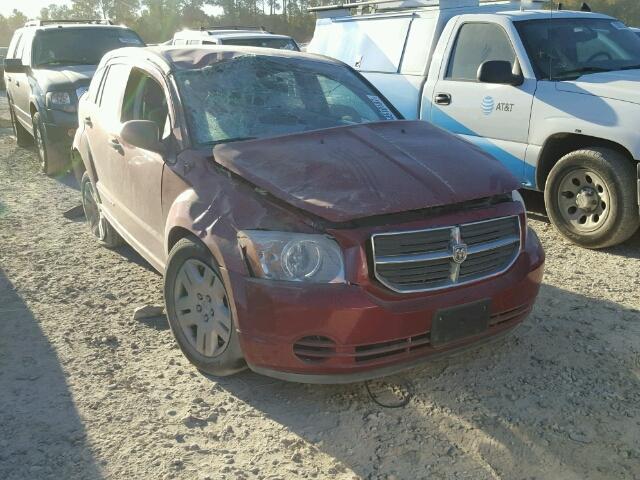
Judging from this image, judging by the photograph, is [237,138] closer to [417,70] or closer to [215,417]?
[215,417]

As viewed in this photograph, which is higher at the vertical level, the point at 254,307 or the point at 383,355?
the point at 254,307

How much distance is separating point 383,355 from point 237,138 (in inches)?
63.0

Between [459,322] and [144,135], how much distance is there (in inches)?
84.2

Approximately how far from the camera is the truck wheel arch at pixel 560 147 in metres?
5.47

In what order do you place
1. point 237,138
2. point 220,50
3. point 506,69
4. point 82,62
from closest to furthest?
point 237,138 → point 220,50 → point 506,69 → point 82,62

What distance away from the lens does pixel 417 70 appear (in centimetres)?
705

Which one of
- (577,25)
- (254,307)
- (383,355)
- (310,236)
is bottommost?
(383,355)

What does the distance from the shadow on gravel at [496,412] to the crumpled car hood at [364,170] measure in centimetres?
98

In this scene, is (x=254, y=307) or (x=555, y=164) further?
(x=555, y=164)

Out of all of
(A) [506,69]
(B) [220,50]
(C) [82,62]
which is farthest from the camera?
(C) [82,62]

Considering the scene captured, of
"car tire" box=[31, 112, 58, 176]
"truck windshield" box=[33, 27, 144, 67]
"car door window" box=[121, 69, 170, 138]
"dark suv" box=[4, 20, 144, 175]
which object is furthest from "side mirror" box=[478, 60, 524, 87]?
"truck windshield" box=[33, 27, 144, 67]

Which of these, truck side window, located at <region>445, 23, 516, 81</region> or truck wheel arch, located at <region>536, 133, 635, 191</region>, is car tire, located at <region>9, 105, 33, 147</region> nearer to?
truck side window, located at <region>445, 23, 516, 81</region>

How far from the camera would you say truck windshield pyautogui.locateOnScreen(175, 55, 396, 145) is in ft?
13.2

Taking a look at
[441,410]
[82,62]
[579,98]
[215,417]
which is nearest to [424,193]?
[441,410]
